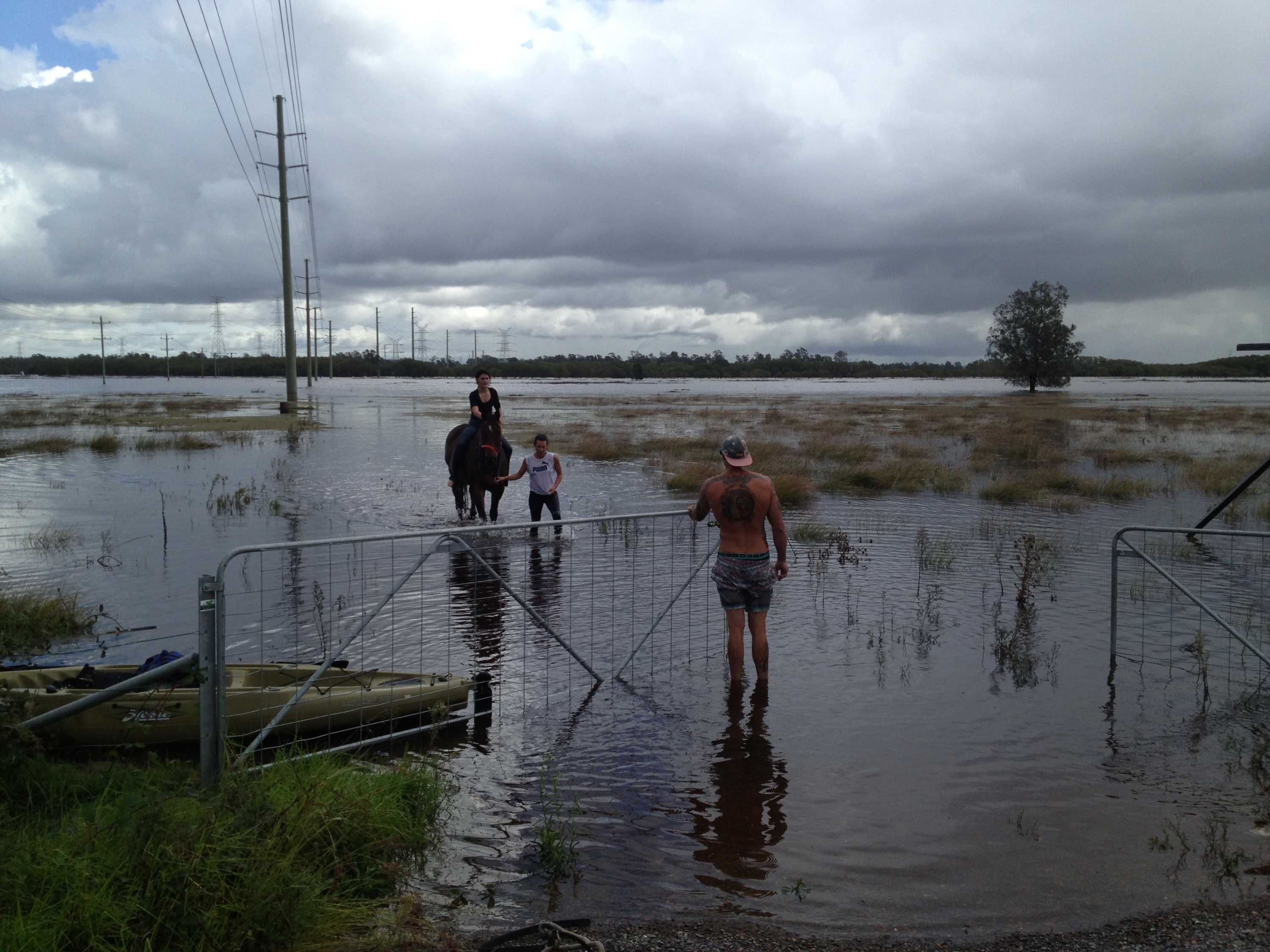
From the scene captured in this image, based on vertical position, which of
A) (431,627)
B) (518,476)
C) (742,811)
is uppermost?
(518,476)

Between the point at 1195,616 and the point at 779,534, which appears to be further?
the point at 1195,616

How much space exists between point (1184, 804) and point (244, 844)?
5.41 meters

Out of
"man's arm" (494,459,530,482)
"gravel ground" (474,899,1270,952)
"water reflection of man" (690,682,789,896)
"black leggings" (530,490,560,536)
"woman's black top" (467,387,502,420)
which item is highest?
"woman's black top" (467,387,502,420)

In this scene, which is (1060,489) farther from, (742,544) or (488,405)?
(742,544)

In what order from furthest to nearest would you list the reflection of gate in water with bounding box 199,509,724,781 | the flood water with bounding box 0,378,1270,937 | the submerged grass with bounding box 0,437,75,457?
the submerged grass with bounding box 0,437,75,457 → the reflection of gate in water with bounding box 199,509,724,781 → the flood water with bounding box 0,378,1270,937

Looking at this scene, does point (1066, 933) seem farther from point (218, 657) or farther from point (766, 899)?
point (218, 657)

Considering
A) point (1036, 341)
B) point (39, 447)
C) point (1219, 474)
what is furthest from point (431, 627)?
point (1036, 341)

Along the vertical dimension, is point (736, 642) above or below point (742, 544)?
below

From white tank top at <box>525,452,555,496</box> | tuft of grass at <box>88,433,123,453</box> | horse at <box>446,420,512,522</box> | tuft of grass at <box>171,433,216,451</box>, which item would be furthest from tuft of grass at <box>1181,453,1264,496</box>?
tuft of grass at <box>88,433,123,453</box>

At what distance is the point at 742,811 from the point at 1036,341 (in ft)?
376

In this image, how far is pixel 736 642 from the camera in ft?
26.4

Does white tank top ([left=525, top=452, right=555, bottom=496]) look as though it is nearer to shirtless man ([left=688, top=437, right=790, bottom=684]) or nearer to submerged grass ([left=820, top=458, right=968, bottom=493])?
shirtless man ([left=688, top=437, right=790, bottom=684])

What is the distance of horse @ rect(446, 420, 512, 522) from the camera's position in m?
15.7

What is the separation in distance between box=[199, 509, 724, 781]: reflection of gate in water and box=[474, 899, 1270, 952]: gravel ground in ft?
8.17
